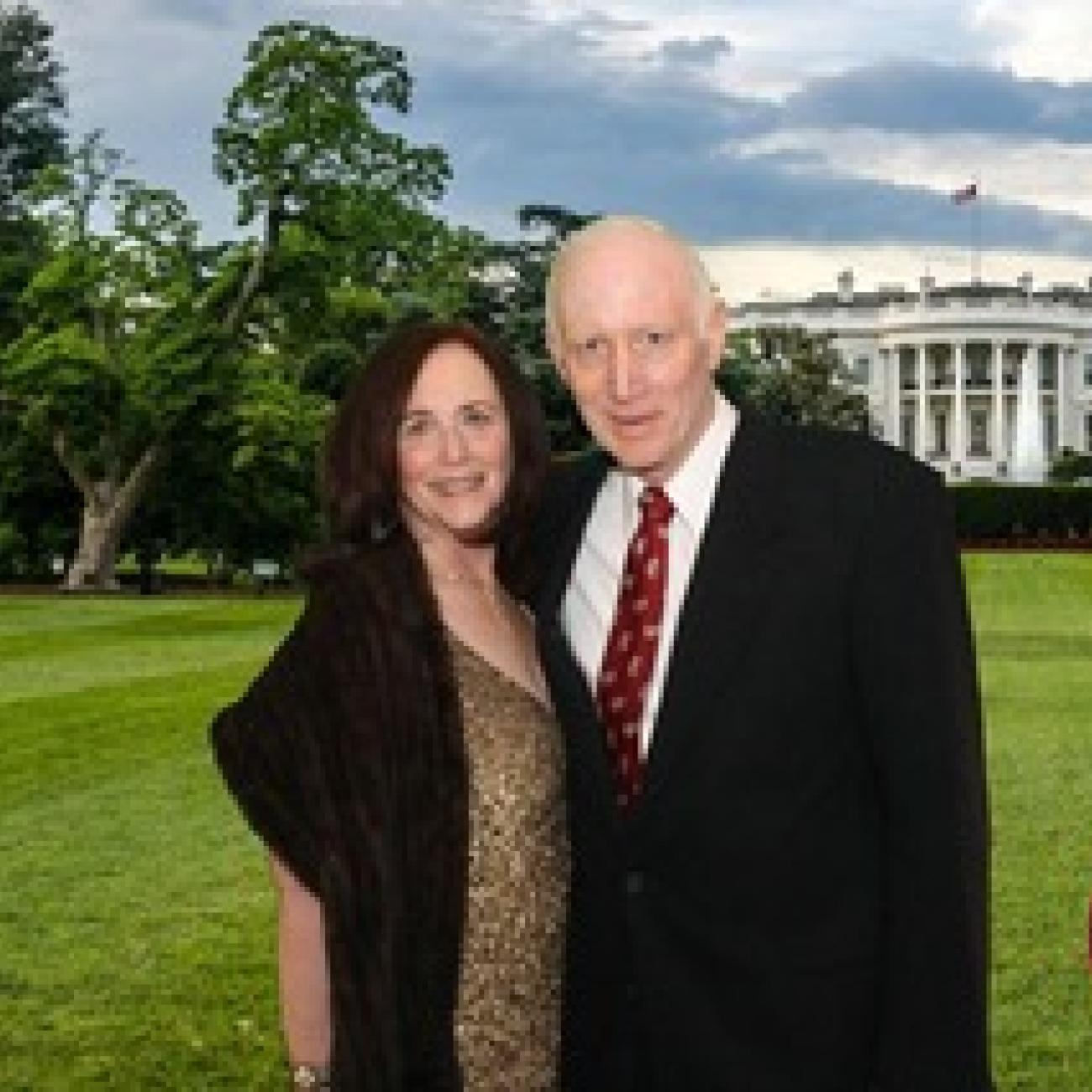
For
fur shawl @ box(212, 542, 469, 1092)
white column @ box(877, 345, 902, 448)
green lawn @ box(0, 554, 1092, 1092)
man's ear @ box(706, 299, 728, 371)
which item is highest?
white column @ box(877, 345, 902, 448)

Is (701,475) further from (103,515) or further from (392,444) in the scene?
(103,515)

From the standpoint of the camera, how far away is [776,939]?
10.2 feet

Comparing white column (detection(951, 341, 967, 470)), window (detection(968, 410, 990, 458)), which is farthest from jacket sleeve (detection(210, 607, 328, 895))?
window (detection(968, 410, 990, 458))

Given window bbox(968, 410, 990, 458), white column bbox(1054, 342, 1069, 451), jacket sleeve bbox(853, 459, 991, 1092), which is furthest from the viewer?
white column bbox(1054, 342, 1069, 451)

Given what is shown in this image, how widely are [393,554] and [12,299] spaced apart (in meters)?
40.1

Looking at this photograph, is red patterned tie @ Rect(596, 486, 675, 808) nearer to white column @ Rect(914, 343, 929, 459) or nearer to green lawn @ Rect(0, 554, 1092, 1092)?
green lawn @ Rect(0, 554, 1092, 1092)

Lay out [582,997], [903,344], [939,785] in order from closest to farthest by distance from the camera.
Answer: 1. [939,785]
2. [582,997]
3. [903,344]

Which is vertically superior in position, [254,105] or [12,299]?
[254,105]

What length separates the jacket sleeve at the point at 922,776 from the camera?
3.04 metres

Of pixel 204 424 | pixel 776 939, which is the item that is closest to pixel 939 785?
pixel 776 939

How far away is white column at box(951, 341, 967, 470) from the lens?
10888 cm

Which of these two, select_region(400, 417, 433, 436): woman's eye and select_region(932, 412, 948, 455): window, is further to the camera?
select_region(932, 412, 948, 455): window

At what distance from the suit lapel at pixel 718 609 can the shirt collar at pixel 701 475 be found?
4 cm

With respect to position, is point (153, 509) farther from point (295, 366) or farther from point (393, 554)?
point (393, 554)
